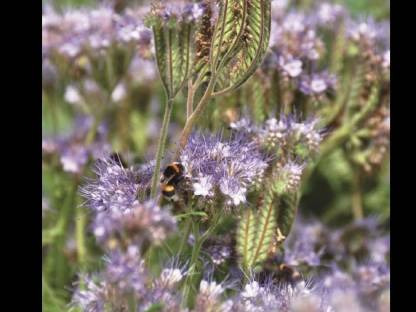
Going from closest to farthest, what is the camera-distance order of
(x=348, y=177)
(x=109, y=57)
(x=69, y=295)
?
1. (x=69, y=295)
2. (x=109, y=57)
3. (x=348, y=177)

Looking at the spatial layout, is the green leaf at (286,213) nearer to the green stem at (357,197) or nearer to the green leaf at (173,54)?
the green leaf at (173,54)

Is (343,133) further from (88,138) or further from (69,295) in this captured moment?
(69,295)

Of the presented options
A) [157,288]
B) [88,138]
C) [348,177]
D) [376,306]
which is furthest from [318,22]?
[157,288]

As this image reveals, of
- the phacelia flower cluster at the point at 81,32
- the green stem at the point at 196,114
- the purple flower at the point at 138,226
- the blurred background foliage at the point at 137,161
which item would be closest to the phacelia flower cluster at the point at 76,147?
the blurred background foliage at the point at 137,161

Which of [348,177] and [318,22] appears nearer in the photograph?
[318,22]

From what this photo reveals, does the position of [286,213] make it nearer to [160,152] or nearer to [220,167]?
[220,167]

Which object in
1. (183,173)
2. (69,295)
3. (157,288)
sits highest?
(183,173)

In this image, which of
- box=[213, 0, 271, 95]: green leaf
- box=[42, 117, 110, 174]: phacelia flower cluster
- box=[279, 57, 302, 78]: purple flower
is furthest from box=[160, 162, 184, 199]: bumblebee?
box=[42, 117, 110, 174]: phacelia flower cluster
